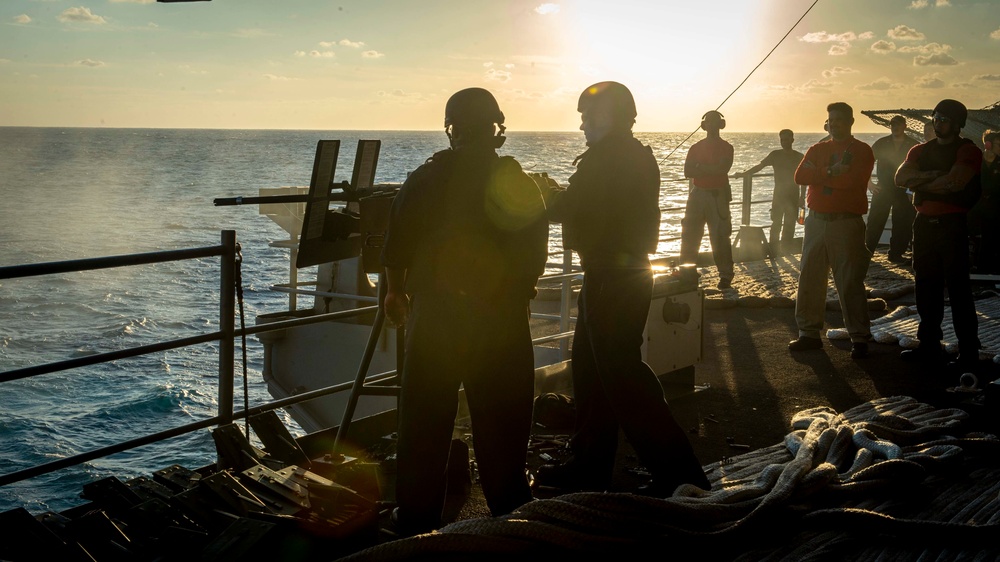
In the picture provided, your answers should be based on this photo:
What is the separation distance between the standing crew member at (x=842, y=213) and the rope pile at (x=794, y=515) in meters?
2.99

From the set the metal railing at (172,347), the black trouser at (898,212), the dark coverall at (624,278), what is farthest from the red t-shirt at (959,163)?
the black trouser at (898,212)

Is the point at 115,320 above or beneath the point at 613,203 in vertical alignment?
beneath

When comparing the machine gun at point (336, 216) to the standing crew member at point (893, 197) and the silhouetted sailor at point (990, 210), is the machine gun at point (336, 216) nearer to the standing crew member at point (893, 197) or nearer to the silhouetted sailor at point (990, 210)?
the silhouetted sailor at point (990, 210)

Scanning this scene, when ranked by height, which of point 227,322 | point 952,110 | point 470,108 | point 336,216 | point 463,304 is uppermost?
point 952,110

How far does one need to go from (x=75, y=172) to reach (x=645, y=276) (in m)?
102

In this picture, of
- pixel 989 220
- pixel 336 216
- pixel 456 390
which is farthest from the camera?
pixel 989 220

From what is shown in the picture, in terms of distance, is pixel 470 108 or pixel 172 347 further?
pixel 172 347

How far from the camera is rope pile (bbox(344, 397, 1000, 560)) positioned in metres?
3.28

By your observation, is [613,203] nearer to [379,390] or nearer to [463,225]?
[463,225]

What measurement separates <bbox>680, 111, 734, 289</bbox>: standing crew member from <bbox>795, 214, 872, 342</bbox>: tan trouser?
142 inches

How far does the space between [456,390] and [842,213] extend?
16.1 ft

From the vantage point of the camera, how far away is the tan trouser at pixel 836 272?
7609 mm

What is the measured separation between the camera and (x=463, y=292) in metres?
3.63

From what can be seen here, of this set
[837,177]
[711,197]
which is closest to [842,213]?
[837,177]
